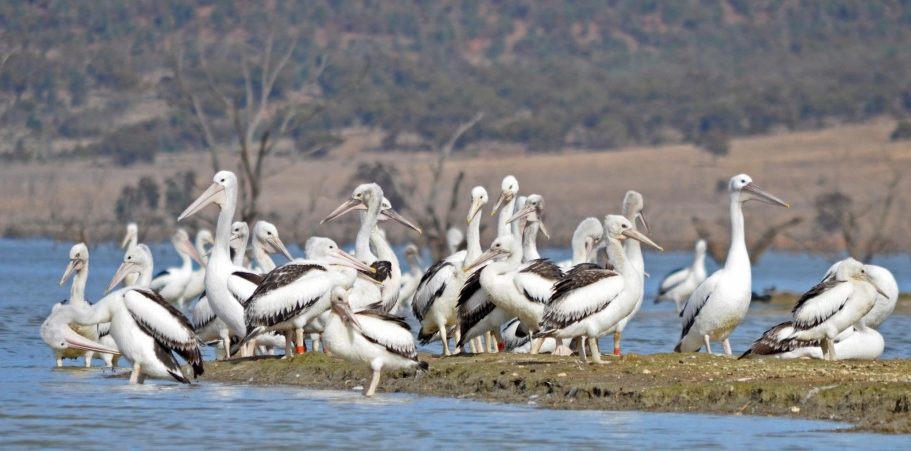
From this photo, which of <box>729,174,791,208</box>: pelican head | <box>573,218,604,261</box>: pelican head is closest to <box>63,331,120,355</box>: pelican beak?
<box>573,218,604,261</box>: pelican head

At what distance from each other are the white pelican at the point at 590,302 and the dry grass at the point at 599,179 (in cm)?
3832

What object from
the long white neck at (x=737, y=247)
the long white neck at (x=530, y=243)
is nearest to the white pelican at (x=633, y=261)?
the long white neck at (x=737, y=247)

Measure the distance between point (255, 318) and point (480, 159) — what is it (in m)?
62.0

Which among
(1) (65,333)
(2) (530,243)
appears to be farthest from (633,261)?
(1) (65,333)

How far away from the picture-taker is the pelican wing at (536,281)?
12.9 metres

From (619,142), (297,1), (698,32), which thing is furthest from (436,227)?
(698,32)

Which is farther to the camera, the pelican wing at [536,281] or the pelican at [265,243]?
the pelican at [265,243]

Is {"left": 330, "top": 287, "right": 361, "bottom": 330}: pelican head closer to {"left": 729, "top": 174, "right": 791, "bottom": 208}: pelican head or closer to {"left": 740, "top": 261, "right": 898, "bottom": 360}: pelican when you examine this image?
{"left": 740, "top": 261, "right": 898, "bottom": 360}: pelican

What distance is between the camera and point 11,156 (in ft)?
207

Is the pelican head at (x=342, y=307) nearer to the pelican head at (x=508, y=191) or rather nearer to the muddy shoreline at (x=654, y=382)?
the muddy shoreline at (x=654, y=382)

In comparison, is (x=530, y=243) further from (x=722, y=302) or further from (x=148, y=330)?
(x=148, y=330)

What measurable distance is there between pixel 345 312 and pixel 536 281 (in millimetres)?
1785

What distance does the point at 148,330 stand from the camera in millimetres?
12500

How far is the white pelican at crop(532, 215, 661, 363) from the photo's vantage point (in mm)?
12016
